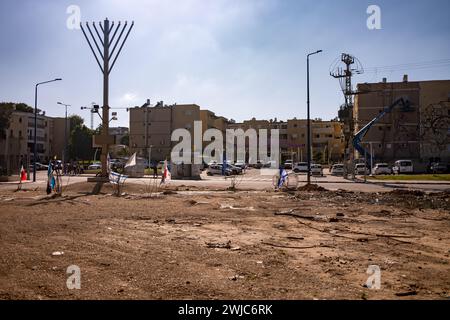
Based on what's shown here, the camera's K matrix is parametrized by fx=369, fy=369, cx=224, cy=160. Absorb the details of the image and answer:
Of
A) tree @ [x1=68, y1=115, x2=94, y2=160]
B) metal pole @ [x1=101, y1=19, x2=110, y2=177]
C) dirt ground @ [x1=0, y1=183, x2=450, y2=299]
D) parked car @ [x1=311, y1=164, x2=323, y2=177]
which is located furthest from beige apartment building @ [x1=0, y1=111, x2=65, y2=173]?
dirt ground @ [x1=0, y1=183, x2=450, y2=299]

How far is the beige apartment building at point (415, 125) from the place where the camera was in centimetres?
6378

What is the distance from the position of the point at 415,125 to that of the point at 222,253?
6698 cm

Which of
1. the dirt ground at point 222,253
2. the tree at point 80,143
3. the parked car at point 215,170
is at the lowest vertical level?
the dirt ground at point 222,253

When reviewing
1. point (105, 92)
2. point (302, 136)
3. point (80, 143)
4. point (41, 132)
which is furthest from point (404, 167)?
point (41, 132)

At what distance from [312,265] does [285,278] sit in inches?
40.1

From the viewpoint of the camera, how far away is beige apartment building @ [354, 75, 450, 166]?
209 feet

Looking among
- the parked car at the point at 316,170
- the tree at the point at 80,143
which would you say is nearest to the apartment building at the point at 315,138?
the tree at the point at 80,143

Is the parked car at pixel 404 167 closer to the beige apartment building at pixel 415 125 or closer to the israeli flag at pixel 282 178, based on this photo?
the beige apartment building at pixel 415 125

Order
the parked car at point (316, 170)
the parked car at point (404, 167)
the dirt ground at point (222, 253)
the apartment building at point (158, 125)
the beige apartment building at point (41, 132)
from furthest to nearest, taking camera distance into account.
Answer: the apartment building at point (158, 125) < the beige apartment building at point (41, 132) < the parked car at point (404, 167) < the parked car at point (316, 170) < the dirt ground at point (222, 253)

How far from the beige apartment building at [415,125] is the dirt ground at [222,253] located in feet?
181

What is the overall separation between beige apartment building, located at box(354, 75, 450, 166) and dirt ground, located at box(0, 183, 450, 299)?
2166 inches
